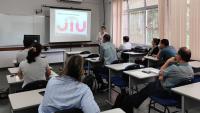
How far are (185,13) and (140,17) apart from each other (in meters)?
2.26

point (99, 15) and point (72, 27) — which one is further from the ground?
point (99, 15)

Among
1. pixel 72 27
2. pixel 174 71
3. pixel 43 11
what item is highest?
pixel 43 11

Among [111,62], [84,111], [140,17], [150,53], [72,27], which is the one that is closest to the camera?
[84,111]

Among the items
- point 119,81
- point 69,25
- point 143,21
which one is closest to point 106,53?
point 119,81

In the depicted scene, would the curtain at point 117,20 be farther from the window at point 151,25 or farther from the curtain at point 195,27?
the curtain at point 195,27

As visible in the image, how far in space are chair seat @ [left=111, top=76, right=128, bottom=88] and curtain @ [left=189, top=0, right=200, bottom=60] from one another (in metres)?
2.45

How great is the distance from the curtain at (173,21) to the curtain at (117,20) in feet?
7.90

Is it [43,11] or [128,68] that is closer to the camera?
[128,68]

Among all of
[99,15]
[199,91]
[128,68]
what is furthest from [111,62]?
[99,15]

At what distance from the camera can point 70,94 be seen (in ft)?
5.48

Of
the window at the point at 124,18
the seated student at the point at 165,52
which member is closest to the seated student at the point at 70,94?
the seated student at the point at 165,52

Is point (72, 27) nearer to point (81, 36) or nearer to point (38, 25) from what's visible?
point (81, 36)

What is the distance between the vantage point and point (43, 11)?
795 centimetres

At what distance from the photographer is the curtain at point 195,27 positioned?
16.6ft
